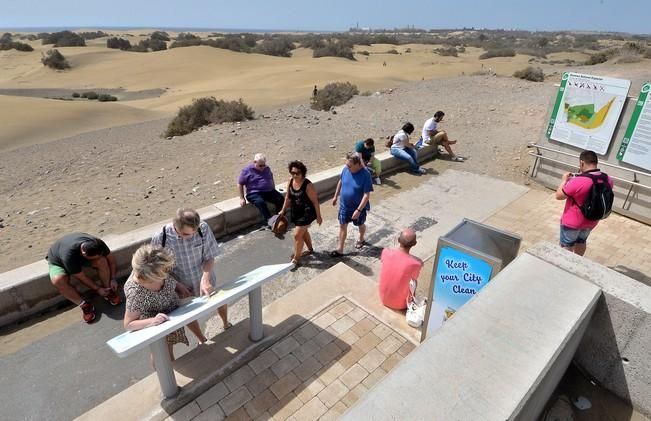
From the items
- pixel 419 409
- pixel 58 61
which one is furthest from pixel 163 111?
pixel 58 61

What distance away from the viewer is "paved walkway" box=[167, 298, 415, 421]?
3293mm

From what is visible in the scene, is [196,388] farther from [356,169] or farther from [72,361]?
[356,169]

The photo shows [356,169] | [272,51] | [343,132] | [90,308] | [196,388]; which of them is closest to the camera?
[196,388]

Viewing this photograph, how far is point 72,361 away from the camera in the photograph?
4.16m

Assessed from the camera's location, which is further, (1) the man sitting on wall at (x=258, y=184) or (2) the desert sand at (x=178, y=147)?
(2) the desert sand at (x=178, y=147)

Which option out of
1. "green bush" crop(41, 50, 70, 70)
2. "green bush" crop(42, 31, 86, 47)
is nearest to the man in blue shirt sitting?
"green bush" crop(41, 50, 70, 70)

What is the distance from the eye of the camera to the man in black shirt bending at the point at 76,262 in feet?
14.9

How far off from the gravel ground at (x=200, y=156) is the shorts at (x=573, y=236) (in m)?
4.34

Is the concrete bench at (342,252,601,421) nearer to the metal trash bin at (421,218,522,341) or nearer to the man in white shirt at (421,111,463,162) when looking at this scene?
the metal trash bin at (421,218,522,341)

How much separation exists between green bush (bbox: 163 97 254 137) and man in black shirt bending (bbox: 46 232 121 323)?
483 inches

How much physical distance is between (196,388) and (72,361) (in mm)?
1683

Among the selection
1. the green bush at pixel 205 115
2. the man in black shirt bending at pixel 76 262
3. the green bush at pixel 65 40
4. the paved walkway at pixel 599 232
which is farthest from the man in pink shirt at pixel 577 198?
the green bush at pixel 65 40

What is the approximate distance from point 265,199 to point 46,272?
320 centimetres

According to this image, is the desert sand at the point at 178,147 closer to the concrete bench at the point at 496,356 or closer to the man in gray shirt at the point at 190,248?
the man in gray shirt at the point at 190,248
